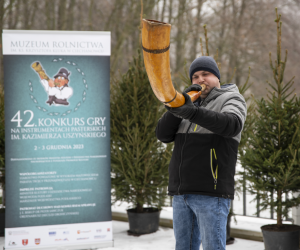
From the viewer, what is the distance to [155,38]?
1.33 metres

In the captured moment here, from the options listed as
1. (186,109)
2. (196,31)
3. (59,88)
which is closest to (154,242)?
(59,88)

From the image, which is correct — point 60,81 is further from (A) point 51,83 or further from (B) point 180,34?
(B) point 180,34

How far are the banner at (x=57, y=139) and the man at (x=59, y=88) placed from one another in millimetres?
12

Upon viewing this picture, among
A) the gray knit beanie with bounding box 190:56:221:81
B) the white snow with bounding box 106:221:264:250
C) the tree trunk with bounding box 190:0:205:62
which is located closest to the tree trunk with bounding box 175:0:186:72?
the tree trunk with bounding box 190:0:205:62

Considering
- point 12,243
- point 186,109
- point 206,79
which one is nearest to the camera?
Answer: point 186,109

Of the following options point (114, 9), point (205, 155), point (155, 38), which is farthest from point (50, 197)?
point (114, 9)

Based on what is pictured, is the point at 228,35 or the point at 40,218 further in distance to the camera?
the point at 228,35

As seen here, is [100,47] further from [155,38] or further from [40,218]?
[155,38]

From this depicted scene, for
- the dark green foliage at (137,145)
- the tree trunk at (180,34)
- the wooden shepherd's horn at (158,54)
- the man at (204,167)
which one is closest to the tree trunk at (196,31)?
the tree trunk at (180,34)

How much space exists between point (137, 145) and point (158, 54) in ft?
11.0

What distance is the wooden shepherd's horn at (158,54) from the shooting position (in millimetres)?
1332

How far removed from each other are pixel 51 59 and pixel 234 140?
9.26 feet

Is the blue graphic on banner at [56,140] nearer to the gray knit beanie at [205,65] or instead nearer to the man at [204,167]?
the man at [204,167]

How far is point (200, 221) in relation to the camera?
2.09 meters
